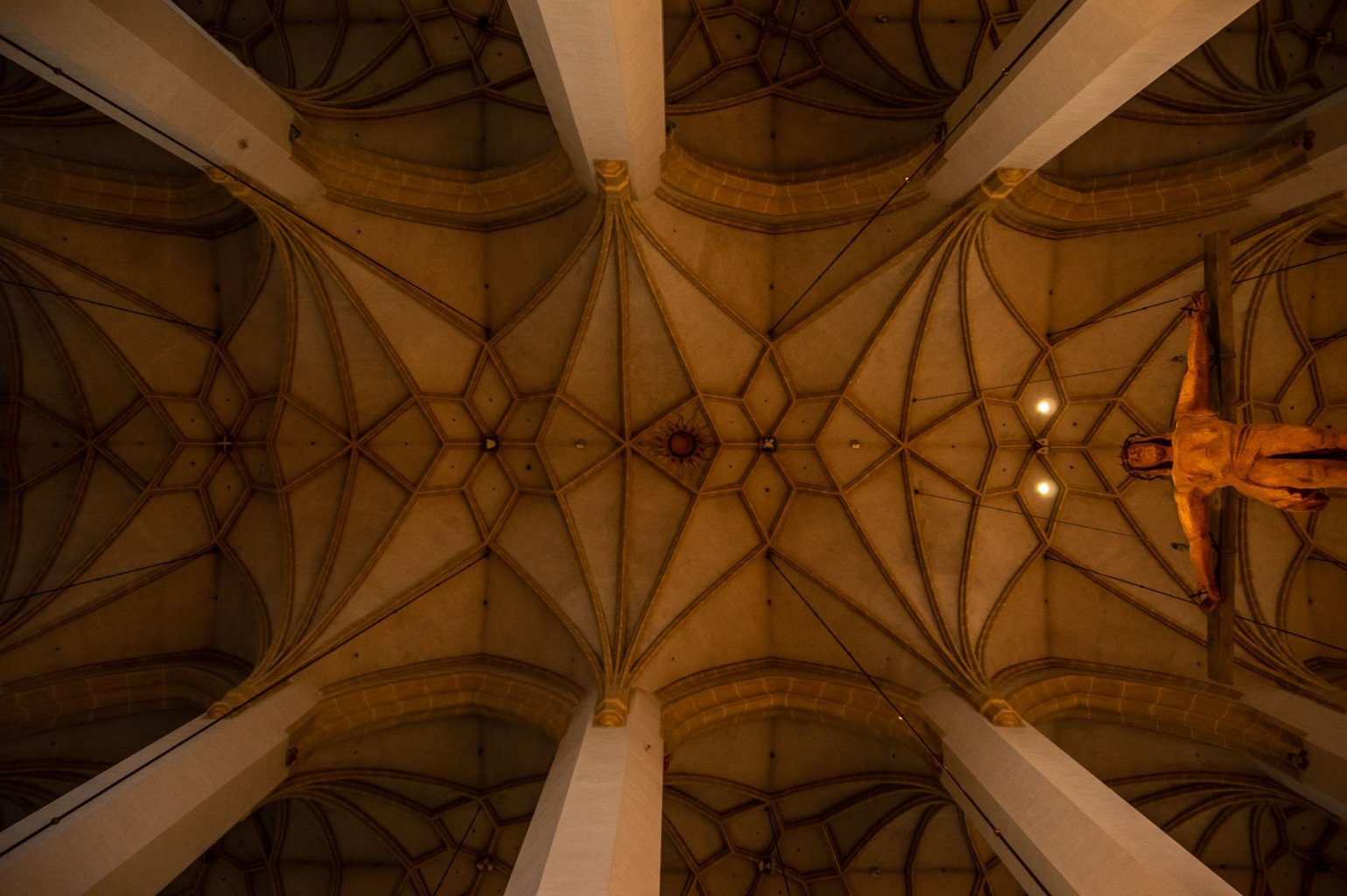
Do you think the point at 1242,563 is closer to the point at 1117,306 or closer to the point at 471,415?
the point at 1117,306

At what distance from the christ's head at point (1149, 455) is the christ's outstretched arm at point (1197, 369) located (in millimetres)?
376

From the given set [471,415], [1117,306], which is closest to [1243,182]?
[1117,306]

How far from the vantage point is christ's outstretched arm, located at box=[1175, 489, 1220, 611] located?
6793 mm

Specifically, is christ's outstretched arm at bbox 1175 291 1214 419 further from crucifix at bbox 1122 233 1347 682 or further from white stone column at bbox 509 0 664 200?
white stone column at bbox 509 0 664 200

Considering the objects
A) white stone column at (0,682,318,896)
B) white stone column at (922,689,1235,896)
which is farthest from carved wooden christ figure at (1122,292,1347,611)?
white stone column at (0,682,318,896)

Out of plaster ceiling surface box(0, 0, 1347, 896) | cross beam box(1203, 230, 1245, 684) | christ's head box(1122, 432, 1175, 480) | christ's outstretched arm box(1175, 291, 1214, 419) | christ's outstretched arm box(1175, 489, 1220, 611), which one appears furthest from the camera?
plaster ceiling surface box(0, 0, 1347, 896)

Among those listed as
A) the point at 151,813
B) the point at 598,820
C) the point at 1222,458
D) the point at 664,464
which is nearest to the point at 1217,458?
the point at 1222,458

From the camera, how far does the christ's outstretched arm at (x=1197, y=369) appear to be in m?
6.69

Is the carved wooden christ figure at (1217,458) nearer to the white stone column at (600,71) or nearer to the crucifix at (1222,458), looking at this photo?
the crucifix at (1222,458)

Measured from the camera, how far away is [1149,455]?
7.20 meters

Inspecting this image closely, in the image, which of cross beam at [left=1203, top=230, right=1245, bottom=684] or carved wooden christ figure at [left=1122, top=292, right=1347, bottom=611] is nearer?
carved wooden christ figure at [left=1122, top=292, right=1347, bottom=611]

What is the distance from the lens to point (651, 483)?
1299cm

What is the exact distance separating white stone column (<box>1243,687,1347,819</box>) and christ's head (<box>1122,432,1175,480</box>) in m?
5.15

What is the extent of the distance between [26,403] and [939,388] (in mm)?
14557
